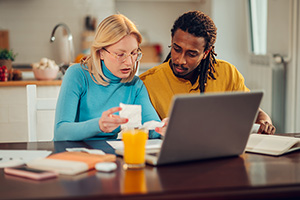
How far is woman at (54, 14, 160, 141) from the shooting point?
1708mm

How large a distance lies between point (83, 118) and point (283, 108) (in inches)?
93.2

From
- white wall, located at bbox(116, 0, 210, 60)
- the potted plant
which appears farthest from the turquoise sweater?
white wall, located at bbox(116, 0, 210, 60)

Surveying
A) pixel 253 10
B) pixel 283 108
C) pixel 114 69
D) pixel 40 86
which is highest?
pixel 253 10

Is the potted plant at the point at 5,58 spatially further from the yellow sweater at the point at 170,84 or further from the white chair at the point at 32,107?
the yellow sweater at the point at 170,84

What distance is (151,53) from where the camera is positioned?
5.45 meters

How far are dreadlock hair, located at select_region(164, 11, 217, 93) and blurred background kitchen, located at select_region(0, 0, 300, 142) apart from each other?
1405mm

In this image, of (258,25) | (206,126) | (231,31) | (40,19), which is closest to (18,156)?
(206,126)

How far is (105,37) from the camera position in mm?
1753

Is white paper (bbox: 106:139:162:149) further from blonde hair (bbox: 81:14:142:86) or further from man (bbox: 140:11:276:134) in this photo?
man (bbox: 140:11:276:134)

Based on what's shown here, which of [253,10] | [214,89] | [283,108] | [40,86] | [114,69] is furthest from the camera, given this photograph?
[253,10]

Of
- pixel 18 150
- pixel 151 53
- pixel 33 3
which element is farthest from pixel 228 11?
pixel 18 150

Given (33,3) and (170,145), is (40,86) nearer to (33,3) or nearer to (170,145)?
(170,145)

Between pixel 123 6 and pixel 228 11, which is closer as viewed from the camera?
pixel 228 11

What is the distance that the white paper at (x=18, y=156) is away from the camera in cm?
123
